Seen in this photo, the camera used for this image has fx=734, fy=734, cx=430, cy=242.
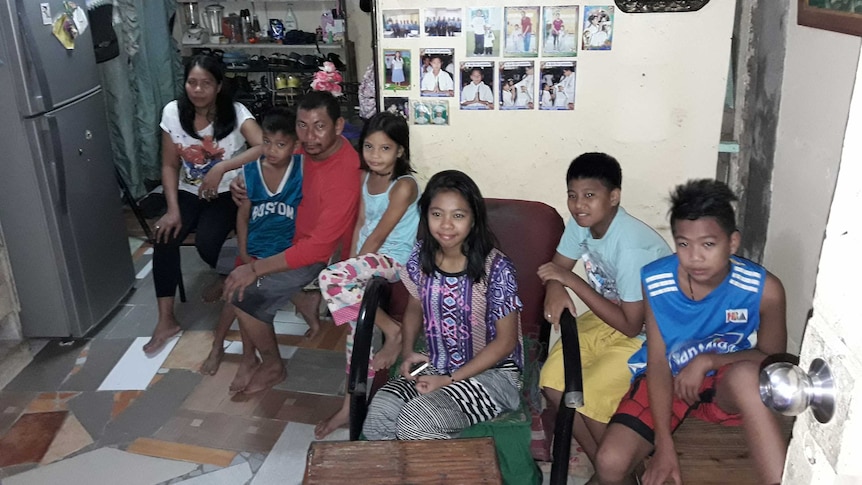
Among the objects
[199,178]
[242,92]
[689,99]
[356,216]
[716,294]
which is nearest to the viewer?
[716,294]

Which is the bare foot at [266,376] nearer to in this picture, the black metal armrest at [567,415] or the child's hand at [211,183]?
the child's hand at [211,183]

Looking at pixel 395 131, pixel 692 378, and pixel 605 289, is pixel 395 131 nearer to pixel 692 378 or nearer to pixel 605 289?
pixel 605 289

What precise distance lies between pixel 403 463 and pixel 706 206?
0.89 meters

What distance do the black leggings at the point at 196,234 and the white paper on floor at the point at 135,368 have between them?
0.75 feet

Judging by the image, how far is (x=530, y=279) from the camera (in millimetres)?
2119

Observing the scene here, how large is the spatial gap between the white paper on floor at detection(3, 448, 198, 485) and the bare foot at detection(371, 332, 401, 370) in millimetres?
708

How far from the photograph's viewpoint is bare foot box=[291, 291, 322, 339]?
122 inches

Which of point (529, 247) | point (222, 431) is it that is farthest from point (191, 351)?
point (529, 247)

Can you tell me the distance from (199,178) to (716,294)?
227cm

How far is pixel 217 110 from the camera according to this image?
3127mm

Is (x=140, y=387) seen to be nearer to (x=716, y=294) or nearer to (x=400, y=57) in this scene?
(x=400, y=57)

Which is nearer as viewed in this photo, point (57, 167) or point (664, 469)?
point (664, 469)

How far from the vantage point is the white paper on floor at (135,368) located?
2.72m

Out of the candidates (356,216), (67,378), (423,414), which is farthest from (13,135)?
(423,414)
